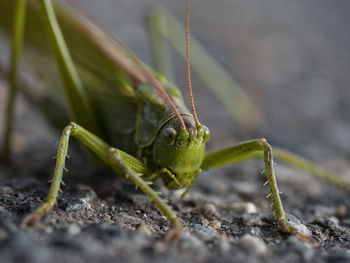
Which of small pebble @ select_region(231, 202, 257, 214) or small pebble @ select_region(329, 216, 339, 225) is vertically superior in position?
small pebble @ select_region(329, 216, 339, 225)

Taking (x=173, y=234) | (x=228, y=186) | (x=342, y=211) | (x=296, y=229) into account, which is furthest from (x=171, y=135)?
(x=342, y=211)

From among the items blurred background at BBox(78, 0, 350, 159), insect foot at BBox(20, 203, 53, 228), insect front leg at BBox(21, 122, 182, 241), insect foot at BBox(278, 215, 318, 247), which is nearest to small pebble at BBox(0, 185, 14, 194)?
insect front leg at BBox(21, 122, 182, 241)

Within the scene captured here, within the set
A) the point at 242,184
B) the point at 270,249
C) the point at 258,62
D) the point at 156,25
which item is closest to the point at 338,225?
the point at 270,249

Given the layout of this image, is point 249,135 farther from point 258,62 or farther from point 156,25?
point 258,62

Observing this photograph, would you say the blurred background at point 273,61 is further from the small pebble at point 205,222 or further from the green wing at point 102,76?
the small pebble at point 205,222

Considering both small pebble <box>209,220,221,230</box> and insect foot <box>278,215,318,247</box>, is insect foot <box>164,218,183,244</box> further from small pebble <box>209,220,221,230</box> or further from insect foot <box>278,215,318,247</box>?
insect foot <box>278,215,318,247</box>

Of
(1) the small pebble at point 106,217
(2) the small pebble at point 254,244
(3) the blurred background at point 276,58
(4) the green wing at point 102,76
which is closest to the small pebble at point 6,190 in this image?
(1) the small pebble at point 106,217

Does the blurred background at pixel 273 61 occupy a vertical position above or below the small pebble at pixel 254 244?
above
